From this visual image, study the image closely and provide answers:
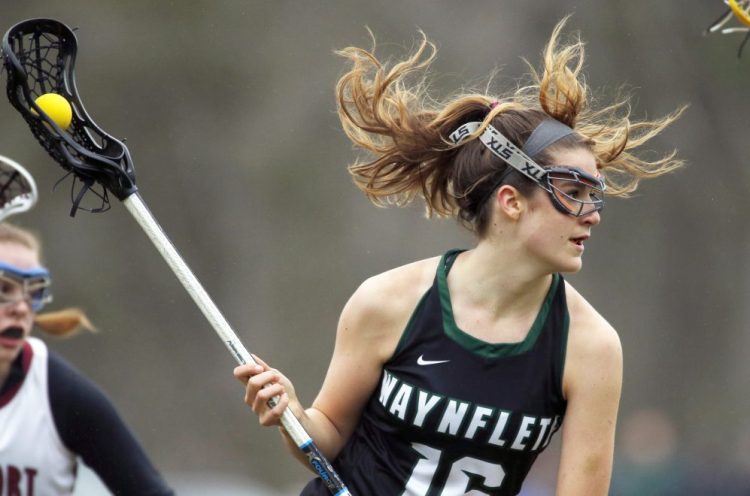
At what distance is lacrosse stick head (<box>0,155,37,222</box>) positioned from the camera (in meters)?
3.16

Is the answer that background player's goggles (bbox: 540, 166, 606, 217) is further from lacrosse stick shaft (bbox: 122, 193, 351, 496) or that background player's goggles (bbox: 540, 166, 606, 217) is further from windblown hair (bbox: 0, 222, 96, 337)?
windblown hair (bbox: 0, 222, 96, 337)

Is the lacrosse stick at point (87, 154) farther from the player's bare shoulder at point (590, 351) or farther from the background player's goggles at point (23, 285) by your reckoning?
the player's bare shoulder at point (590, 351)

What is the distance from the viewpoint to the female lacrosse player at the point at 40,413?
3.08m

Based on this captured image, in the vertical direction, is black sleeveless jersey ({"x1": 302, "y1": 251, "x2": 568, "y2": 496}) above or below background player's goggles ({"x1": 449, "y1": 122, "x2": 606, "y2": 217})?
below

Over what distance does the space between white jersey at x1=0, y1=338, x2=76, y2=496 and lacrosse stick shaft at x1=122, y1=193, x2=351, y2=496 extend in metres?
0.39

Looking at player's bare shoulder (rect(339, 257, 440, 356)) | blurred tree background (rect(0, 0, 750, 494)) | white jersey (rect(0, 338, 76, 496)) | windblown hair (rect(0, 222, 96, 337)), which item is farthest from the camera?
blurred tree background (rect(0, 0, 750, 494))

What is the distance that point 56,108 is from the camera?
3.28 metres

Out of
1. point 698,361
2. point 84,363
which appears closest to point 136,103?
point 84,363

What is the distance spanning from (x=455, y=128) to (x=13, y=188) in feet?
3.84

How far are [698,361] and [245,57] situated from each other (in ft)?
14.5

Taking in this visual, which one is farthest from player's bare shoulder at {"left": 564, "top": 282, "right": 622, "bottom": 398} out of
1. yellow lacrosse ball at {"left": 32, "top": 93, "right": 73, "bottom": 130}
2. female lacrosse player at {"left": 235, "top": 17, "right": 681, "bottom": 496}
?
yellow lacrosse ball at {"left": 32, "top": 93, "right": 73, "bottom": 130}

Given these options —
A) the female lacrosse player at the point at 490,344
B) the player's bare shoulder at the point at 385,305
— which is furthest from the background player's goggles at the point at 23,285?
the player's bare shoulder at the point at 385,305

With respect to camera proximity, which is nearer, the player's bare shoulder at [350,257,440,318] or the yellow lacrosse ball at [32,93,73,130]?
the yellow lacrosse ball at [32,93,73,130]

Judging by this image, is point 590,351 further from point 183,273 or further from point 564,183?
point 183,273
